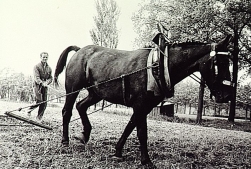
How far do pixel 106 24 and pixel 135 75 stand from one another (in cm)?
264

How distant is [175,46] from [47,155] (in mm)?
2351

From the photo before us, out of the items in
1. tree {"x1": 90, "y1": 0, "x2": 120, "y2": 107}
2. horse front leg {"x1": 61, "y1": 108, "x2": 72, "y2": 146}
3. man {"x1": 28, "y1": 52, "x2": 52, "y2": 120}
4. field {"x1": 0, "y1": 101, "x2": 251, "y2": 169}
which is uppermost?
tree {"x1": 90, "y1": 0, "x2": 120, "y2": 107}

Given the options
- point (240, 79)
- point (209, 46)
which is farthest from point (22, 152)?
point (240, 79)

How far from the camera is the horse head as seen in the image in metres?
2.99

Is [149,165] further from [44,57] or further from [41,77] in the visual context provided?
[41,77]

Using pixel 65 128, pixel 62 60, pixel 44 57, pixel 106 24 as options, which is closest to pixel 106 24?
pixel 106 24

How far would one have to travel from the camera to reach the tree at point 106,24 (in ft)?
17.4

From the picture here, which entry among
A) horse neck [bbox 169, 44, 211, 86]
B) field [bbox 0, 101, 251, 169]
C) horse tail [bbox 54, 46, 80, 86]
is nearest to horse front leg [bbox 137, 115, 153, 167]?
field [bbox 0, 101, 251, 169]

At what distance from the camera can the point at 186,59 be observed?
3.21 metres

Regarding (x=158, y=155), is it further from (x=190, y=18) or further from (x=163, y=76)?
(x=190, y=18)

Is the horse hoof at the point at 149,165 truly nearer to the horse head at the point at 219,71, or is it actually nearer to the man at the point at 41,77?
the horse head at the point at 219,71

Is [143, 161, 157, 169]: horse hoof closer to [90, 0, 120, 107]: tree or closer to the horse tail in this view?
the horse tail

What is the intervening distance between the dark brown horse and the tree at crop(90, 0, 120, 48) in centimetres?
125

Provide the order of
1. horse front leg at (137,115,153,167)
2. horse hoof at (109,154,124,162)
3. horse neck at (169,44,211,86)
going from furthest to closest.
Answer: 1. horse hoof at (109,154,124,162)
2. horse front leg at (137,115,153,167)
3. horse neck at (169,44,211,86)
